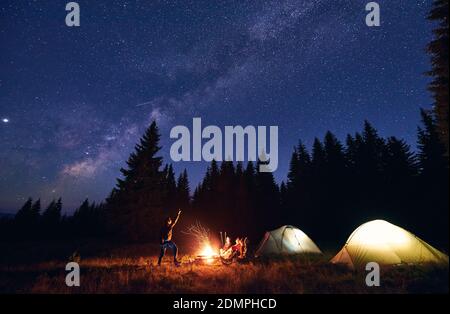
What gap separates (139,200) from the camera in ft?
90.2

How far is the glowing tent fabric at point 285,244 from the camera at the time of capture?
15109mm

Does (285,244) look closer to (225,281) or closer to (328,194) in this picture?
(225,281)

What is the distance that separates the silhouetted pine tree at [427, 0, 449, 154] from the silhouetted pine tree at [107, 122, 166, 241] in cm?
2648

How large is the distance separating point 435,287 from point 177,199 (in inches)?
2003

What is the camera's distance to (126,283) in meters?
7.78

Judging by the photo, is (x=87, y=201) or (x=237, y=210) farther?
(x=87, y=201)

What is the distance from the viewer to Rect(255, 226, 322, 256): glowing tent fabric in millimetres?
15109

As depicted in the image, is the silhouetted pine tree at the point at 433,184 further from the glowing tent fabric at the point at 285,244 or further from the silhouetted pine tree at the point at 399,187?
the glowing tent fabric at the point at 285,244

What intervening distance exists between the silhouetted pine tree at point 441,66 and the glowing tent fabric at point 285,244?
9.83m

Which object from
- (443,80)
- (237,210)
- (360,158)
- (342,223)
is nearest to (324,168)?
(360,158)

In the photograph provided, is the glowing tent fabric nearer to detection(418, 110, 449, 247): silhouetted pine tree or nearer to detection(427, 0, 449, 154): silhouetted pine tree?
detection(427, 0, 449, 154): silhouetted pine tree

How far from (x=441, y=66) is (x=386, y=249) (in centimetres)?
776
